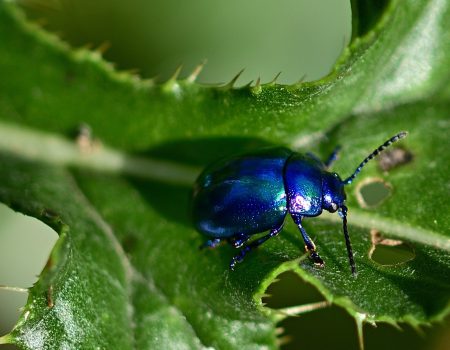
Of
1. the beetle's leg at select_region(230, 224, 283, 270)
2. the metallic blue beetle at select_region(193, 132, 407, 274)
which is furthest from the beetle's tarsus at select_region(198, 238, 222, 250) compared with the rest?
the beetle's leg at select_region(230, 224, 283, 270)

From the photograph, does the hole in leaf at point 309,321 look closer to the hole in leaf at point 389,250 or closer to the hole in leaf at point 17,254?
the hole in leaf at point 389,250

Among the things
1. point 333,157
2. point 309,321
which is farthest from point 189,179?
point 309,321

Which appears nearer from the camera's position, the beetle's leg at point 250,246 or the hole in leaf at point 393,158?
the beetle's leg at point 250,246

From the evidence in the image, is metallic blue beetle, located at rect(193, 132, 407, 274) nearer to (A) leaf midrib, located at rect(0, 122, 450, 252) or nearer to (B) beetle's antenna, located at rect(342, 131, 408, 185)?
(B) beetle's antenna, located at rect(342, 131, 408, 185)

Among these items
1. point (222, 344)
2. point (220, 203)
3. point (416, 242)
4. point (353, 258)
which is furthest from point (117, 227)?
point (416, 242)

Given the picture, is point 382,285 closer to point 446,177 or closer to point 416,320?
point 416,320

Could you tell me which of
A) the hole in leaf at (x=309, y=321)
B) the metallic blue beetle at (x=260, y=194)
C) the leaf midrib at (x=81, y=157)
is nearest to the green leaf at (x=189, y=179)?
the leaf midrib at (x=81, y=157)
